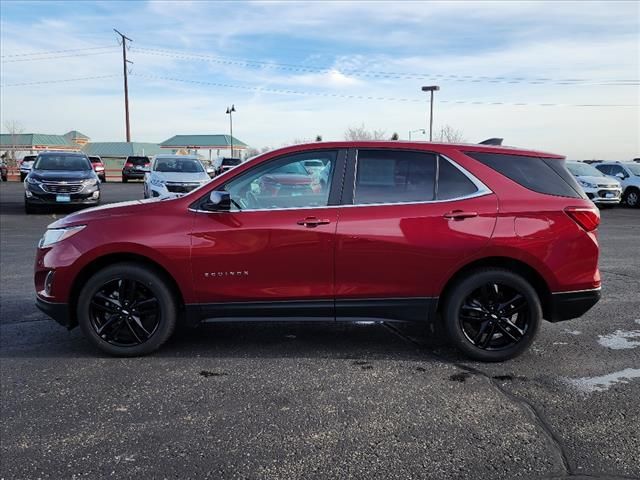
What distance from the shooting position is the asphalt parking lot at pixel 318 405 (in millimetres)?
2957

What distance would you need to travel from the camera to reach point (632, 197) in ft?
70.1

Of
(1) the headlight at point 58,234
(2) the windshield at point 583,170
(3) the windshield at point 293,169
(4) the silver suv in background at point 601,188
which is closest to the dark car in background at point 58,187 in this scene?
(1) the headlight at point 58,234

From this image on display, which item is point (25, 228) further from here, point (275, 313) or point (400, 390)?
point (400, 390)

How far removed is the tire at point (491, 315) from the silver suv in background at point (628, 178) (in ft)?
65.1

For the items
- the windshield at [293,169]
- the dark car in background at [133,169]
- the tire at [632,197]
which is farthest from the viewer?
the dark car in background at [133,169]

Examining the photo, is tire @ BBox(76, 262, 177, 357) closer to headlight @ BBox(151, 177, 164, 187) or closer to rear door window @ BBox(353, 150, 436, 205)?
rear door window @ BBox(353, 150, 436, 205)

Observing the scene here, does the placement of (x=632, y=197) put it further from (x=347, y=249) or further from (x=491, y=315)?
(x=347, y=249)

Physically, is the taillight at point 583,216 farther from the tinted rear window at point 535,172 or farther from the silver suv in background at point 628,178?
the silver suv in background at point 628,178

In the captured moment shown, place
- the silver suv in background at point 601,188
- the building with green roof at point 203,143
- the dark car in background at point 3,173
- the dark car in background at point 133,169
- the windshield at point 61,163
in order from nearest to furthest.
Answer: the windshield at point 61,163 < the silver suv in background at point 601,188 < the dark car in background at point 133,169 < the dark car in background at point 3,173 < the building with green roof at point 203,143

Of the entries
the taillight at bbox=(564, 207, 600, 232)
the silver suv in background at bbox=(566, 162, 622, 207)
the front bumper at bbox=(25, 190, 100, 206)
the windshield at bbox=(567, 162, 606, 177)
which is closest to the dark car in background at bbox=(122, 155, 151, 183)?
the front bumper at bbox=(25, 190, 100, 206)

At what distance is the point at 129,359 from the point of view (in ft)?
14.8

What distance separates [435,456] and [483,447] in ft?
0.99

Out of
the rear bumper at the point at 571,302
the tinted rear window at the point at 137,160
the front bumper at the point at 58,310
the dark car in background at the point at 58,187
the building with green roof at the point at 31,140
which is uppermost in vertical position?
the building with green roof at the point at 31,140

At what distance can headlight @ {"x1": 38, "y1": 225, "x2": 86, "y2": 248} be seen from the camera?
4.43 m
